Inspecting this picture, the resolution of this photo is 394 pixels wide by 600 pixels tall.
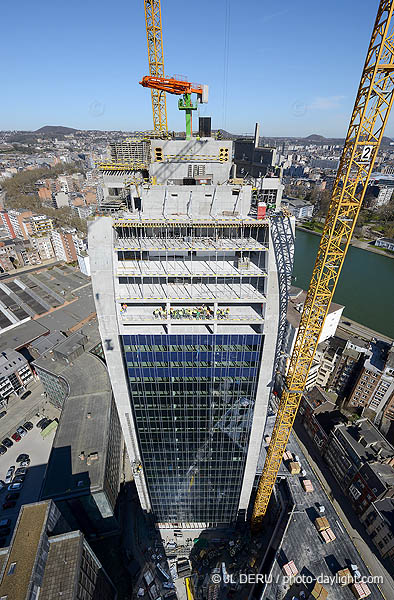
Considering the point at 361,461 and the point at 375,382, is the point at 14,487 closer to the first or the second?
the point at 361,461

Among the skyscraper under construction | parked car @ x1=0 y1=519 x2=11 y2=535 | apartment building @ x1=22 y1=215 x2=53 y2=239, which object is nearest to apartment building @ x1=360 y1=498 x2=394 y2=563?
the skyscraper under construction

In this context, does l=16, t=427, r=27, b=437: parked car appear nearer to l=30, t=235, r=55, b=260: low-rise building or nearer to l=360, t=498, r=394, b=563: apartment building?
l=360, t=498, r=394, b=563: apartment building

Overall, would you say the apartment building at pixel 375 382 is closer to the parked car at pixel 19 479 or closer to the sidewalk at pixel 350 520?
the sidewalk at pixel 350 520

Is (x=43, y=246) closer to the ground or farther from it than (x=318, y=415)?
farther from it

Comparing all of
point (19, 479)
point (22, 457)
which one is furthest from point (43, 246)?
point (19, 479)

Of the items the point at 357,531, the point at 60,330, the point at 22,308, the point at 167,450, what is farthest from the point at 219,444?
the point at 22,308

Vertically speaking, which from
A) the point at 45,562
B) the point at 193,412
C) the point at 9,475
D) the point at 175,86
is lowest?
the point at 9,475

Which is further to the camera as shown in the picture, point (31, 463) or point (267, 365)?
point (31, 463)
